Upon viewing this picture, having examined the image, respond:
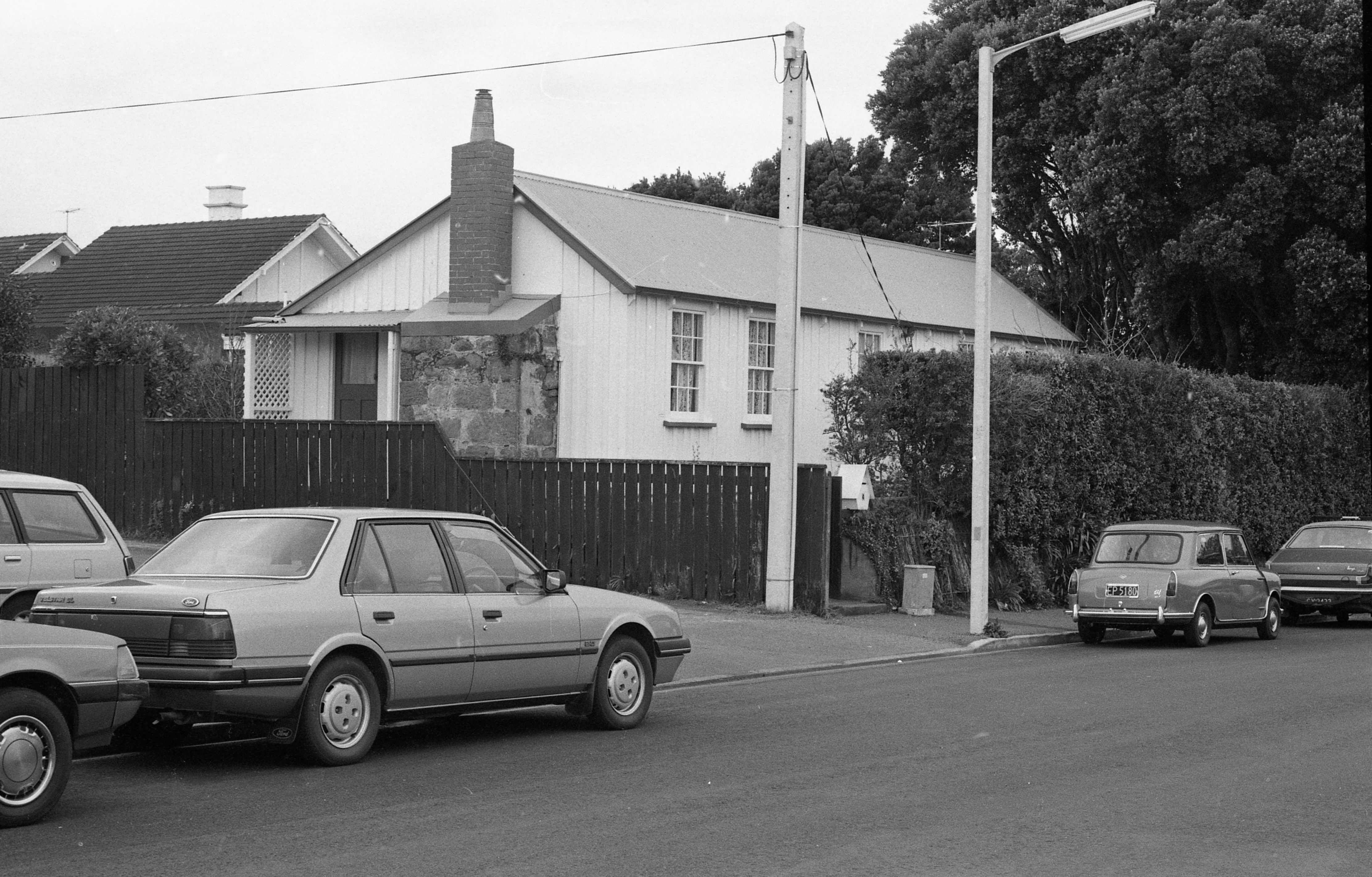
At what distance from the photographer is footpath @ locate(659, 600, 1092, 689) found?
14844mm

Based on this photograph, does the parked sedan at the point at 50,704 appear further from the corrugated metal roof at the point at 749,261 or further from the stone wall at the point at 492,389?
the corrugated metal roof at the point at 749,261

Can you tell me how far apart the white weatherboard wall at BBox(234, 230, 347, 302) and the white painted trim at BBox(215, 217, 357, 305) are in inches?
1.8

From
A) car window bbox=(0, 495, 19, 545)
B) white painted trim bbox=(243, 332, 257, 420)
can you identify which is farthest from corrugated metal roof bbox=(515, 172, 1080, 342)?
car window bbox=(0, 495, 19, 545)

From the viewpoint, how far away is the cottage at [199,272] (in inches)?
1593

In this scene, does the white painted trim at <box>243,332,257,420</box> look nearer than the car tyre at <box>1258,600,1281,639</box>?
No

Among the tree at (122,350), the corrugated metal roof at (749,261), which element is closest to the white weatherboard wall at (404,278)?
the corrugated metal roof at (749,261)

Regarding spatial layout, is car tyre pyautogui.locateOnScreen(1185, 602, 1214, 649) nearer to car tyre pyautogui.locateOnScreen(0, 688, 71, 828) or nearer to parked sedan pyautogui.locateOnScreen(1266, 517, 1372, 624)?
parked sedan pyautogui.locateOnScreen(1266, 517, 1372, 624)

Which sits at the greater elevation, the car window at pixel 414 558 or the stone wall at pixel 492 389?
the stone wall at pixel 492 389

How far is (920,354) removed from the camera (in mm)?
20703

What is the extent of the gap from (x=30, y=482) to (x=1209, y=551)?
43.8 ft

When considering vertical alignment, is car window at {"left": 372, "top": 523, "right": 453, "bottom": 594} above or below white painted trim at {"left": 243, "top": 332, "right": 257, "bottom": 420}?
below

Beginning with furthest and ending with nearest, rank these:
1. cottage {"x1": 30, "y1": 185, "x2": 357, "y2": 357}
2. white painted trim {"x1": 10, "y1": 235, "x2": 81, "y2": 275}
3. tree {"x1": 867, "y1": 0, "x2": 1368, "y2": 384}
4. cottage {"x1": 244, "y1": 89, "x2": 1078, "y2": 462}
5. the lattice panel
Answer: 1. white painted trim {"x1": 10, "y1": 235, "x2": 81, "y2": 275}
2. cottage {"x1": 30, "y1": 185, "x2": 357, "y2": 357}
3. tree {"x1": 867, "y1": 0, "x2": 1368, "y2": 384}
4. the lattice panel
5. cottage {"x1": 244, "y1": 89, "x2": 1078, "y2": 462}

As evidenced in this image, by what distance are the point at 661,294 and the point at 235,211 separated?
32.3 m

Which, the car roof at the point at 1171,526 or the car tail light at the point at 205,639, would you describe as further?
the car roof at the point at 1171,526
